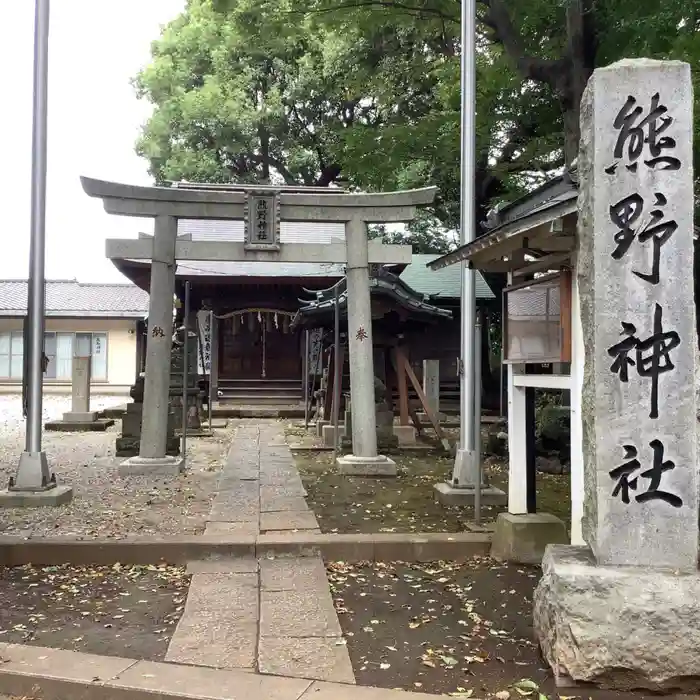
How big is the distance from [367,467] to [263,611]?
4.94 m

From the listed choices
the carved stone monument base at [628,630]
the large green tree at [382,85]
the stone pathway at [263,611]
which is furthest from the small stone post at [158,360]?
the carved stone monument base at [628,630]

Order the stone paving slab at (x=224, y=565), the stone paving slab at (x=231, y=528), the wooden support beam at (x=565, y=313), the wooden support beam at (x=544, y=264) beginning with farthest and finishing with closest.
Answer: the stone paving slab at (x=231, y=528) < the stone paving slab at (x=224, y=565) < the wooden support beam at (x=544, y=264) < the wooden support beam at (x=565, y=313)

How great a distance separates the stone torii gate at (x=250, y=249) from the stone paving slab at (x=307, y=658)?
538 cm

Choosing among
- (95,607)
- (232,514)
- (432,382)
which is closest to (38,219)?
(232,514)

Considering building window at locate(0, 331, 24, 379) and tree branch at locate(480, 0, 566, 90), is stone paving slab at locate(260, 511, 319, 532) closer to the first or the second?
tree branch at locate(480, 0, 566, 90)

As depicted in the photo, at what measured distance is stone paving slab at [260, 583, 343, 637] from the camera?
4.04 metres

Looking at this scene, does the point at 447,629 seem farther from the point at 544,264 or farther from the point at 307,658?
the point at 544,264

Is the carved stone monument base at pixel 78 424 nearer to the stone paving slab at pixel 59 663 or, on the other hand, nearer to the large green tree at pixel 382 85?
the large green tree at pixel 382 85

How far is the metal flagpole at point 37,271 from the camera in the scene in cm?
718

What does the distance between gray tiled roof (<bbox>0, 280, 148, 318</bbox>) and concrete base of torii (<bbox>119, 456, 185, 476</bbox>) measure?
71.7ft

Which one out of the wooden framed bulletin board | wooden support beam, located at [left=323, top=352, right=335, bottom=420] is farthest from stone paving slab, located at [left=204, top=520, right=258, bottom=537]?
wooden support beam, located at [left=323, top=352, right=335, bottom=420]

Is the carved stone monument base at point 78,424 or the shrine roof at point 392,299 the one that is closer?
the shrine roof at point 392,299

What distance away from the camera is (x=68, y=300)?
1246 inches

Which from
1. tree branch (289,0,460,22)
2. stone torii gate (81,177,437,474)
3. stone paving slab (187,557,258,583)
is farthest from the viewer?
tree branch (289,0,460,22)
